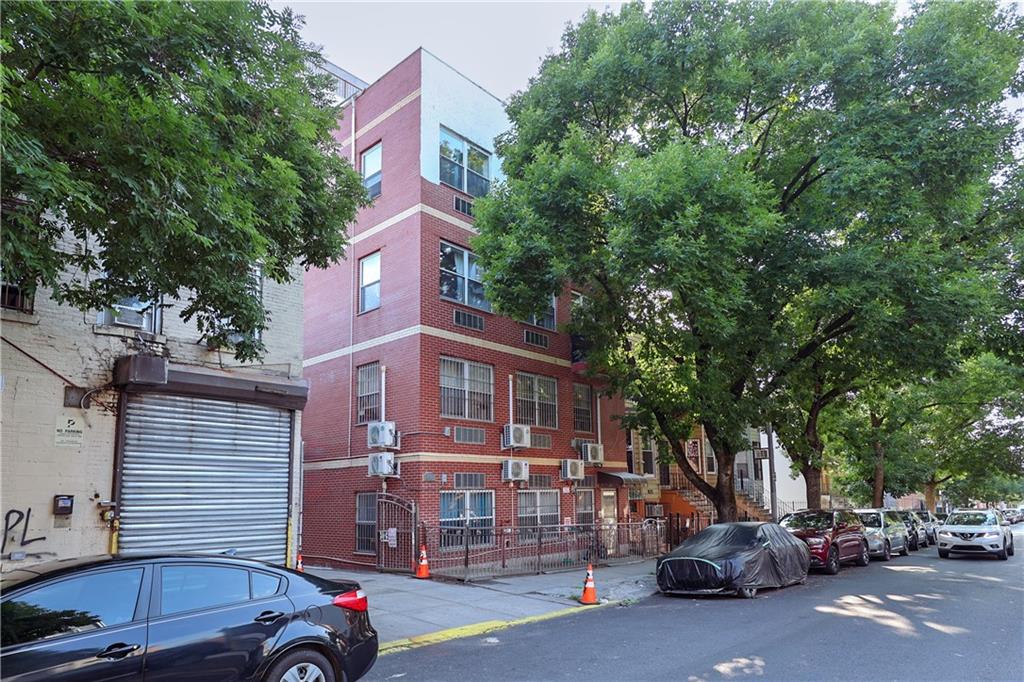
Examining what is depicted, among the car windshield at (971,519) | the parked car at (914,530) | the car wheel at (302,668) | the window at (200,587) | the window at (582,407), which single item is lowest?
the parked car at (914,530)

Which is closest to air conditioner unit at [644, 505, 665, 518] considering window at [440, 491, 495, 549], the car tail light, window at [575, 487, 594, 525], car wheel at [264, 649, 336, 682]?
window at [575, 487, 594, 525]

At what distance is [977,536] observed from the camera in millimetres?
21031

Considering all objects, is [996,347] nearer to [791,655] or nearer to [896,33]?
[896,33]

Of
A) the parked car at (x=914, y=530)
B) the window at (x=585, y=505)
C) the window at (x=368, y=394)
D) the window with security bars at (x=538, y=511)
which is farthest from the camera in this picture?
the parked car at (x=914, y=530)

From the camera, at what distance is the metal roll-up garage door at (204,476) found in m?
10.7

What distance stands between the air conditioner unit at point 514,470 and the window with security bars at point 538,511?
2.67 feet

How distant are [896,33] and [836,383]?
933 cm

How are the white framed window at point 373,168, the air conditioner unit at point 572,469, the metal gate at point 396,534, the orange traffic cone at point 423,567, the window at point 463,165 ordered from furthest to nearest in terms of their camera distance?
the air conditioner unit at point 572,469 → the white framed window at point 373,168 → the window at point 463,165 → the metal gate at point 396,534 → the orange traffic cone at point 423,567

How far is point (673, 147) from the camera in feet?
46.2

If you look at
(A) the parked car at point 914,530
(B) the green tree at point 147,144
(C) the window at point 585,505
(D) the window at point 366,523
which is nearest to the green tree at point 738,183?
(C) the window at point 585,505

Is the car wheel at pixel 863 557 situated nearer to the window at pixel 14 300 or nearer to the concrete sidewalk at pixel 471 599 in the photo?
the concrete sidewalk at pixel 471 599

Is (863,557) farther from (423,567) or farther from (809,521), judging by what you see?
(423,567)

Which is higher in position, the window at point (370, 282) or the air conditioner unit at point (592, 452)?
the window at point (370, 282)

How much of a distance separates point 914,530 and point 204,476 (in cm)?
2597
